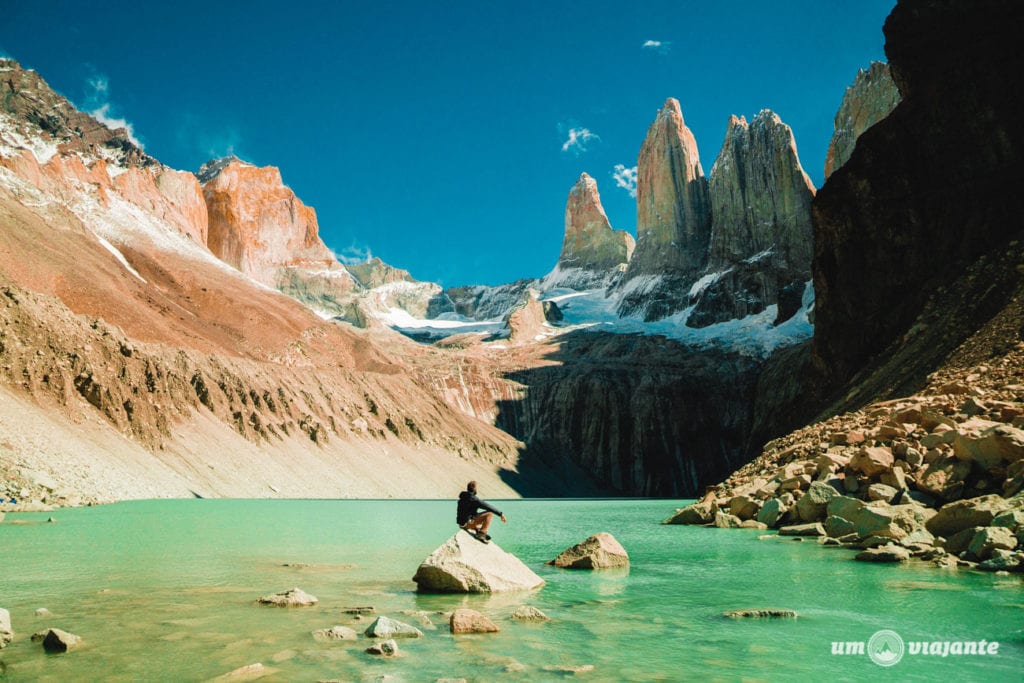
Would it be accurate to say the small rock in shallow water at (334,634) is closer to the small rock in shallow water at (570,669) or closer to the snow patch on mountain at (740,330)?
the small rock in shallow water at (570,669)

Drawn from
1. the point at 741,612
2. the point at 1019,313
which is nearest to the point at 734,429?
the point at 1019,313

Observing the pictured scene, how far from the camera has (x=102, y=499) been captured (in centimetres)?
4259

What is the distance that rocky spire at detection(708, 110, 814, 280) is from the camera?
159 m

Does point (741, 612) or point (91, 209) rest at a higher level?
point (91, 209)

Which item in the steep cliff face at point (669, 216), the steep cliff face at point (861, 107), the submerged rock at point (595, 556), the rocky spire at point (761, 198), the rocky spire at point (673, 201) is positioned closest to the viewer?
the submerged rock at point (595, 556)

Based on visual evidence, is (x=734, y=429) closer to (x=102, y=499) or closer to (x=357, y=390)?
(x=357, y=390)

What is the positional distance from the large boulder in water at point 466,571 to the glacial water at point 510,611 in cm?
33

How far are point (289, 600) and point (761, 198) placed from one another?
166256mm

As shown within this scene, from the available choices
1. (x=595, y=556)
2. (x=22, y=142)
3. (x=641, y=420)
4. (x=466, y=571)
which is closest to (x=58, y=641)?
(x=466, y=571)

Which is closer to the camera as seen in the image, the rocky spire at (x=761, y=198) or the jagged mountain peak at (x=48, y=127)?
the jagged mountain peak at (x=48, y=127)

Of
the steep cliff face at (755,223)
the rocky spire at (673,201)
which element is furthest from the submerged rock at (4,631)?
the rocky spire at (673,201)

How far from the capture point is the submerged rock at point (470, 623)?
10.1 m

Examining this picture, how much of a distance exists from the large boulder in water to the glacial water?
0.33m

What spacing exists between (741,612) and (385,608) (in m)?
5.37
